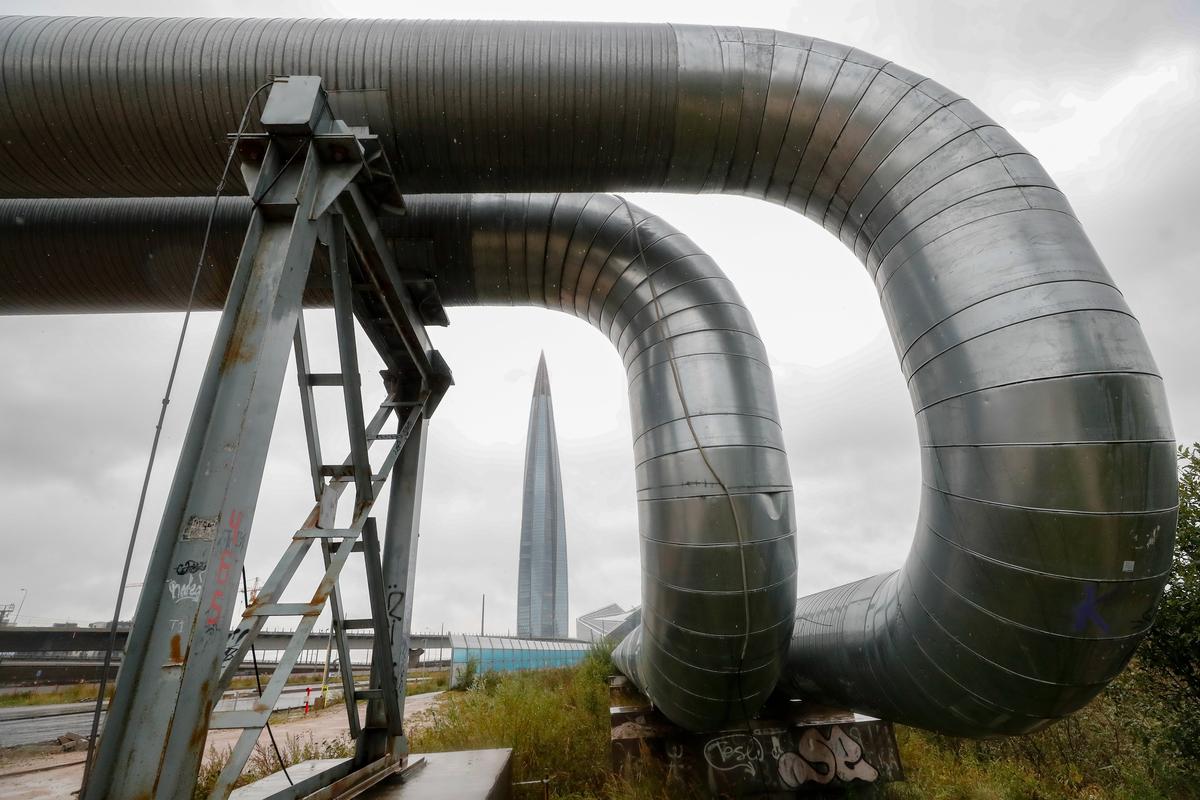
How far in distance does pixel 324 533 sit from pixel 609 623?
33.6 meters

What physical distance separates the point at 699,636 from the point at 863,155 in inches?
126

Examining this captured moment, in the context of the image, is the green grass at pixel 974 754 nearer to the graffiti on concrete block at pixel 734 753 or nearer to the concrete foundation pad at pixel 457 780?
the graffiti on concrete block at pixel 734 753

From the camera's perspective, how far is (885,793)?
593cm

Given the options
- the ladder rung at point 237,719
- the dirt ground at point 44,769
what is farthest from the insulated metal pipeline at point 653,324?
the dirt ground at point 44,769

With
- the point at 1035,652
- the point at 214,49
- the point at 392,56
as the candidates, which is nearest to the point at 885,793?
the point at 1035,652

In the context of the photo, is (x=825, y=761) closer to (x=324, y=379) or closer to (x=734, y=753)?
(x=734, y=753)

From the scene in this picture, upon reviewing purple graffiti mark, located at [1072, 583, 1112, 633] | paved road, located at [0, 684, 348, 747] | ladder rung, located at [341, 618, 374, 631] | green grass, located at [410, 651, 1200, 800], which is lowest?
green grass, located at [410, 651, 1200, 800]

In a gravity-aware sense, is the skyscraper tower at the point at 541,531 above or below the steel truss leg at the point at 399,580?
above

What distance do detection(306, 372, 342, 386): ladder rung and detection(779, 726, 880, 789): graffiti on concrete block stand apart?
588 centimetres

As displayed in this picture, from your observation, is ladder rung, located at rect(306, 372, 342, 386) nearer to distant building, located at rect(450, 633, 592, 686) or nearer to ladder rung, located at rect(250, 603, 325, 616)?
ladder rung, located at rect(250, 603, 325, 616)

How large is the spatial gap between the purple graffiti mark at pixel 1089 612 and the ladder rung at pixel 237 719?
139 inches

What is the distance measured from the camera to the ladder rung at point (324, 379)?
3.74 metres

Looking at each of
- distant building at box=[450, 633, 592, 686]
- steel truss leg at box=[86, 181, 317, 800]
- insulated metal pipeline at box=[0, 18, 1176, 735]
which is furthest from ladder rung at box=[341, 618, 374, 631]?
distant building at box=[450, 633, 592, 686]

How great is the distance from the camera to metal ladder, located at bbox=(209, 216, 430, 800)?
262 centimetres
